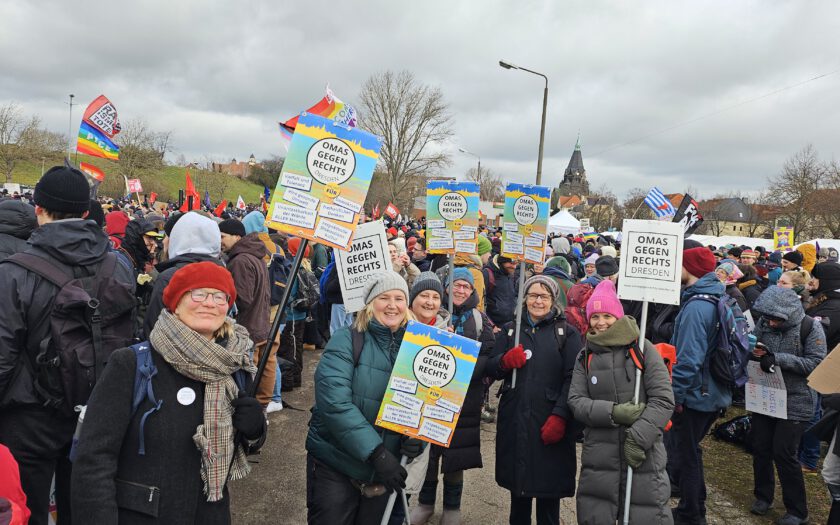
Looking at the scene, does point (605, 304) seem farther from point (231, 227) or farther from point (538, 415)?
point (231, 227)

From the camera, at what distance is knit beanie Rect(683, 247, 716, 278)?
420 cm

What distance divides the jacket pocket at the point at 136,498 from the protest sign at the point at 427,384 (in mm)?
1063

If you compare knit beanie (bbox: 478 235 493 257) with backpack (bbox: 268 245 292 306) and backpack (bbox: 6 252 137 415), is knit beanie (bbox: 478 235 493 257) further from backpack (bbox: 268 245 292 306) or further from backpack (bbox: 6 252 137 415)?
backpack (bbox: 6 252 137 415)

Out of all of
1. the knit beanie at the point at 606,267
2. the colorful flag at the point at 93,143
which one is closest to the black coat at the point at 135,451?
the knit beanie at the point at 606,267

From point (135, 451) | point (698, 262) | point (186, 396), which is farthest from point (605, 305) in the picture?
point (135, 451)

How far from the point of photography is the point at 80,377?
2447mm

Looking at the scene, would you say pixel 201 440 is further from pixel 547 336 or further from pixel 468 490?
pixel 468 490

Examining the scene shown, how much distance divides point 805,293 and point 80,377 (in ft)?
25.1

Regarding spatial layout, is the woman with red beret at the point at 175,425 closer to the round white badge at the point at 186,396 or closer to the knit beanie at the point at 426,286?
the round white badge at the point at 186,396

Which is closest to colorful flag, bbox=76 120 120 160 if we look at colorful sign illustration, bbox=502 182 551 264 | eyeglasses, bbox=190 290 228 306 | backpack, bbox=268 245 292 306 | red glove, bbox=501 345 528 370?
backpack, bbox=268 245 292 306

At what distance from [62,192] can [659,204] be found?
36.1 feet

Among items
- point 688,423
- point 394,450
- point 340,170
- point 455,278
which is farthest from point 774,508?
point 340,170

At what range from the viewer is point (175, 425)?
2088 mm

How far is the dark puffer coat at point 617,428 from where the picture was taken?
310 cm
